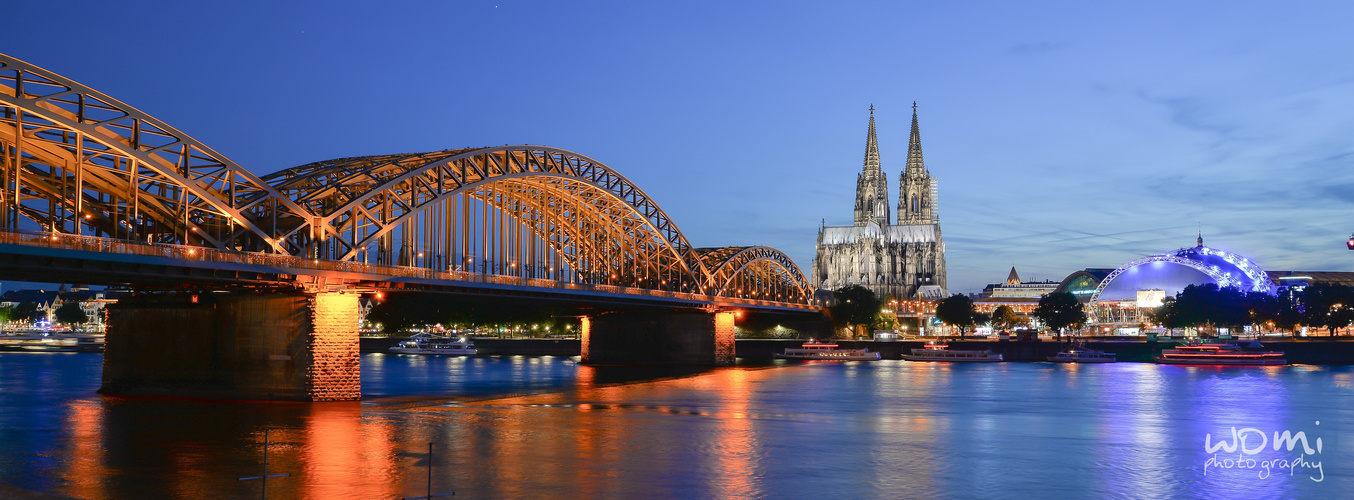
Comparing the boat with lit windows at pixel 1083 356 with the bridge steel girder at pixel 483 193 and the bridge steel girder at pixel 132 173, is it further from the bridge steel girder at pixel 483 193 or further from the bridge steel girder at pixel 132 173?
the bridge steel girder at pixel 132 173

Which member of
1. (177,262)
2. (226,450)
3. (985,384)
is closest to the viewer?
(226,450)

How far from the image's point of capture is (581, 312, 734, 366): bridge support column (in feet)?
363

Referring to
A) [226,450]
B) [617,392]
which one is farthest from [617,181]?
[226,450]

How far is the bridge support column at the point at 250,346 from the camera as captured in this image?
5250cm

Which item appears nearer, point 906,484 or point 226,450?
point 906,484

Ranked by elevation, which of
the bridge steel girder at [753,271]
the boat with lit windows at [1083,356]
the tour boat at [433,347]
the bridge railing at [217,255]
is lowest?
the boat with lit windows at [1083,356]

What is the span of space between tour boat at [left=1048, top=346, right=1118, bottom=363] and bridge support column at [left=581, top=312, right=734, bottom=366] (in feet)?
137

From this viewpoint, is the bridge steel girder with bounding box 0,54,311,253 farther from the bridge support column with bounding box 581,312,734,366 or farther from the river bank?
the river bank

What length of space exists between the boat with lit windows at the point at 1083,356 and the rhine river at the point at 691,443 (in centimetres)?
4820

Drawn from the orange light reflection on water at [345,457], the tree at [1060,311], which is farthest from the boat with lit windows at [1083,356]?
the orange light reflection on water at [345,457]

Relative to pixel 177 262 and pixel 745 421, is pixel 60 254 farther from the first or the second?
pixel 745 421

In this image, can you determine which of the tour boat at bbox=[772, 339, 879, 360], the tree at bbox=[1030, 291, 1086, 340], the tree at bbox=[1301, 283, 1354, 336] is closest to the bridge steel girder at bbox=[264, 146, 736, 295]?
the tour boat at bbox=[772, 339, 879, 360]

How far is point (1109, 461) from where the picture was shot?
125ft

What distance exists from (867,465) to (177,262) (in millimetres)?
29194
